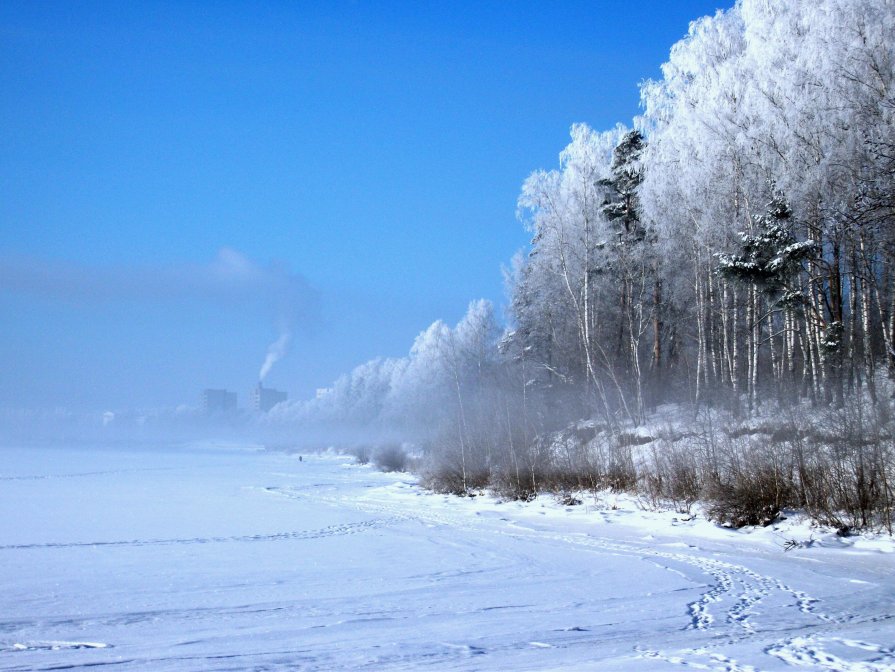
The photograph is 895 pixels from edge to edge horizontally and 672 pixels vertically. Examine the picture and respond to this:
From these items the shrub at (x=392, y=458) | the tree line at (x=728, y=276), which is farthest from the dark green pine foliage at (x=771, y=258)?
the shrub at (x=392, y=458)

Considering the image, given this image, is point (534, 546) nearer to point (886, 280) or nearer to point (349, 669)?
point (349, 669)

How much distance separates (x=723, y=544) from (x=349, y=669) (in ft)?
30.8

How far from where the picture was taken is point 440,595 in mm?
8516

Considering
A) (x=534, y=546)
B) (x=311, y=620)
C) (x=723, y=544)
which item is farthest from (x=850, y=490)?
(x=311, y=620)

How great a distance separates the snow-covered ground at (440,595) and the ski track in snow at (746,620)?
0.03 meters

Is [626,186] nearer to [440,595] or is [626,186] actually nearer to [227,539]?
[227,539]

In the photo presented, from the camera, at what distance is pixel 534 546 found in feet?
43.1

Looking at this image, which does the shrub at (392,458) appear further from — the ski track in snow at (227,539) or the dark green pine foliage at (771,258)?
the dark green pine foliage at (771,258)

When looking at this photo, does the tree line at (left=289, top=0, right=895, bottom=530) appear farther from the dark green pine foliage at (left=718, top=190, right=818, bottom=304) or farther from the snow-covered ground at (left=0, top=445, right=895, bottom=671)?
the snow-covered ground at (left=0, top=445, right=895, bottom=671)

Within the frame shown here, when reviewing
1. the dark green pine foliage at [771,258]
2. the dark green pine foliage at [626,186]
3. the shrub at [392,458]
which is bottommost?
the shrub at [392,458]

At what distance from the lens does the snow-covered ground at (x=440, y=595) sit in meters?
5.78

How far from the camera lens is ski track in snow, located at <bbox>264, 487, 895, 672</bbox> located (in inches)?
214

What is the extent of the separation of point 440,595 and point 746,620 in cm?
322

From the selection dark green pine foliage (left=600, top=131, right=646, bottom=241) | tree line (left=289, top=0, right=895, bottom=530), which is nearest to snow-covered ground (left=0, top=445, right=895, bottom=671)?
tree line (left=289, top=0, right=895, bottom=530)
